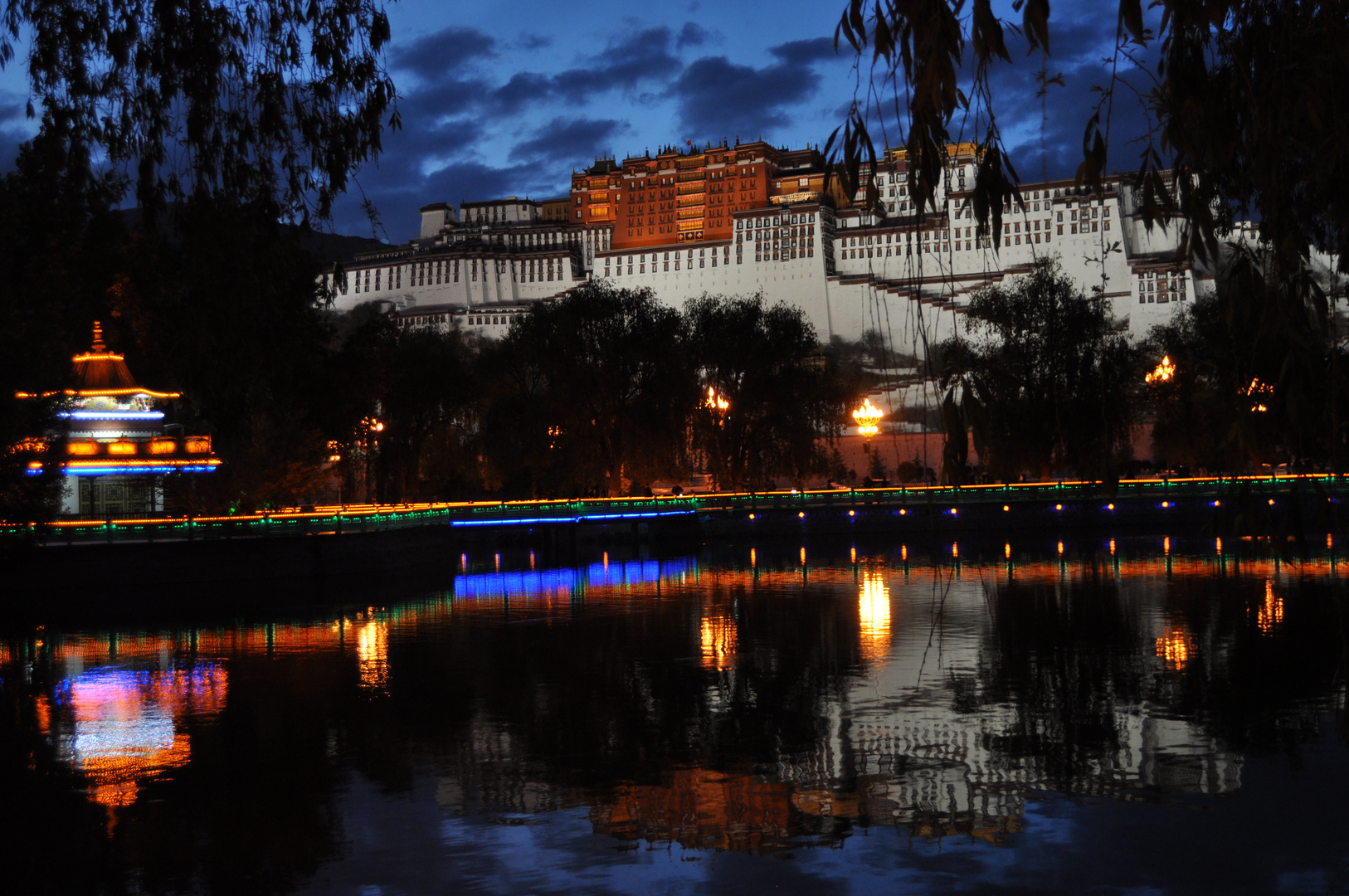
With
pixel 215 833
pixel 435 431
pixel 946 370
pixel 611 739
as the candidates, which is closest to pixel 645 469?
pixel 435 431

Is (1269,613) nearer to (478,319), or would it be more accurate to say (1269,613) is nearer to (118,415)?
(118,415)

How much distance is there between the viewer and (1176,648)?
765 inches

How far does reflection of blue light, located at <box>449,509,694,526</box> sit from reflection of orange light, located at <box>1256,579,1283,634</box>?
92.2ft

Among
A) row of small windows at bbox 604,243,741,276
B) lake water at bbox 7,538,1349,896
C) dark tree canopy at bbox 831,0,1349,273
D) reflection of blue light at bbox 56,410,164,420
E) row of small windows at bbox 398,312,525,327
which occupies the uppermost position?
row of small windows at bbox 604,243,741,276

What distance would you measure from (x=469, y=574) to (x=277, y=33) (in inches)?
1275

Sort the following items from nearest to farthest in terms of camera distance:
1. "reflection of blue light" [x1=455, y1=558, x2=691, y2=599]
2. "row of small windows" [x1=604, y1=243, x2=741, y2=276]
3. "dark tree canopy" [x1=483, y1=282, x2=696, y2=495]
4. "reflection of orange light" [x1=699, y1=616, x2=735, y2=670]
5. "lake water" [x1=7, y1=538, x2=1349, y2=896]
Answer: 1. "lake water" [x1=7, y1=538, x2=1349, y2=896]
2. "reflection of orange light" [x1=699, y1=616, x2=735, y2=670]
3. "reflection of blue light" [x1=455, y1=558, x2=691, y2=599]
4. "dark tree canopy" [x1=483, y1=282, x2=696, y2=495]
5. "row of small windows" [x1=604, y1=243, x2=741, y2=276]

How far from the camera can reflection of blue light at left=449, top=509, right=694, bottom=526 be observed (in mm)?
50531

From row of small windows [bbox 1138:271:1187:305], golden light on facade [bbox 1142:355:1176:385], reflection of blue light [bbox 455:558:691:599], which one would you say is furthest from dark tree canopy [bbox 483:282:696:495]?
row of small windows [bbox 1138:271:1187:305]

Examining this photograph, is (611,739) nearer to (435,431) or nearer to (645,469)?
(645,469)

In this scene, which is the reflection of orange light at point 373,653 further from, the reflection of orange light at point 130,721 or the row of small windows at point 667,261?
the row of small windows at point 667,261

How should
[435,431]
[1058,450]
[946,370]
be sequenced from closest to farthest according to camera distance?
1. [946,370]
2. [1058,450]
3. [435,431]

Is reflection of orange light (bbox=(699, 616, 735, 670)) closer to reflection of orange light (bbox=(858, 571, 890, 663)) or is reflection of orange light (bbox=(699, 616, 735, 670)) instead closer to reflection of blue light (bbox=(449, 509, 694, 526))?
reflection of orange light (bbox=(858, 571, 890, 663))

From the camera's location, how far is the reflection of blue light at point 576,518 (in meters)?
50.5

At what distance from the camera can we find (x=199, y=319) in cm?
870
